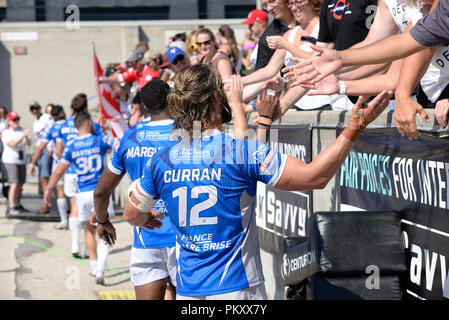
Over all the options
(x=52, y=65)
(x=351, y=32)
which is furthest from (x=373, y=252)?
(x=52, y=65)

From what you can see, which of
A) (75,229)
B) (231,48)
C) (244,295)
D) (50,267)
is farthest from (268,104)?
(75,229)

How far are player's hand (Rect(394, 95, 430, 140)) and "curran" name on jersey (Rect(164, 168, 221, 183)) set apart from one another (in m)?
1.21

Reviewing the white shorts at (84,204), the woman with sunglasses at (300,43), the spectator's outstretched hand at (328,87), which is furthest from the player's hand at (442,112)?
the white shorts at (84,204)

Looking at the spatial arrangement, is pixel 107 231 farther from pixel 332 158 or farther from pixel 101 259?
pixel 101 259

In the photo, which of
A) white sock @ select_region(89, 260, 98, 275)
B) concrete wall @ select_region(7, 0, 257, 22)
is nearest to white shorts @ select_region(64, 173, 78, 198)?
white sock @ select_region(89, 260, 98, 275)

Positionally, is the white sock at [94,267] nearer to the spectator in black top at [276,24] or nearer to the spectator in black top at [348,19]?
the spectator in black top at [276,24]

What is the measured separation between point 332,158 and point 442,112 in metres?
1.00

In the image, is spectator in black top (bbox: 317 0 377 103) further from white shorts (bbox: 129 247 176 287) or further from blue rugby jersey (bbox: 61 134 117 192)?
blue rugby jersey (bbox: 61 134 117 192)

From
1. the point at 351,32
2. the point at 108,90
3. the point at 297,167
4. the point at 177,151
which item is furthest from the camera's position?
the point at 108,90

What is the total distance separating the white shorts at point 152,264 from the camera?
5117mm

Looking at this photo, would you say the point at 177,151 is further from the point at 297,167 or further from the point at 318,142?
the point at 318,142

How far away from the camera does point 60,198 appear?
13461 mm

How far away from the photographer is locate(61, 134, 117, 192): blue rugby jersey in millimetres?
9594
